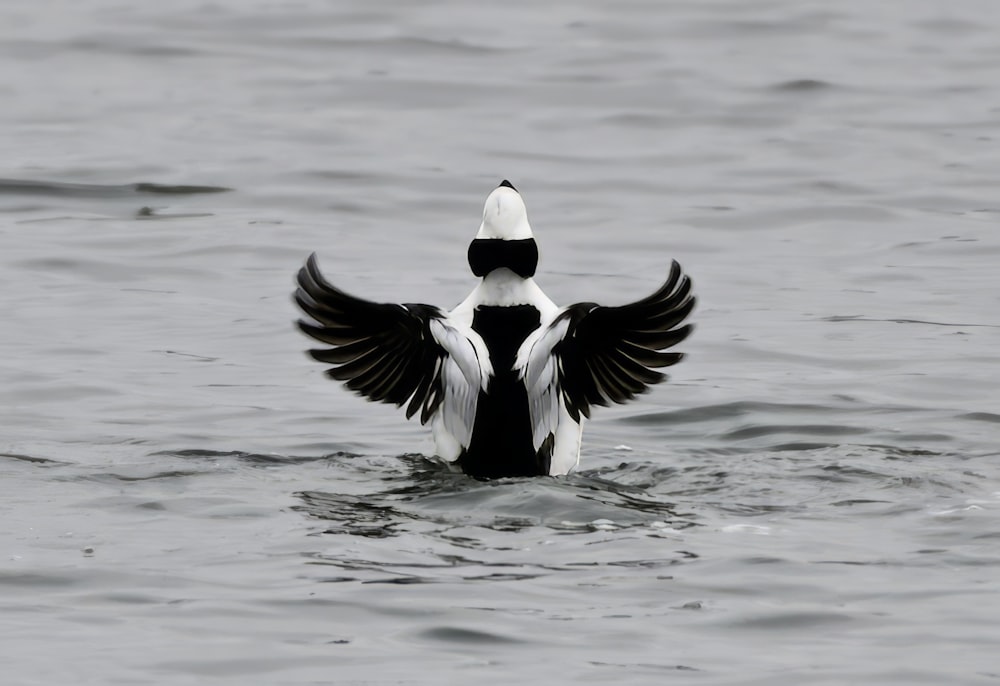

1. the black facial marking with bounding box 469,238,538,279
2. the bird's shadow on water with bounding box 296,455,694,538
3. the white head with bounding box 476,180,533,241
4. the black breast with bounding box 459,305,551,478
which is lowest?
the bird's shadow on water with bounding box 296,455,694,538

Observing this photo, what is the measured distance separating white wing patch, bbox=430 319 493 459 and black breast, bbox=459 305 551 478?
46 millimetres

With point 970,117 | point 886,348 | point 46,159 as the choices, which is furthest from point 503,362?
point 970,117

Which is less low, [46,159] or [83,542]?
[46,159]

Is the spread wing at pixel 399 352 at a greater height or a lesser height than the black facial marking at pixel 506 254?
lesser

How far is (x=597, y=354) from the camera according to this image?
8016mm

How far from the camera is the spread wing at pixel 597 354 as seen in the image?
7.70m

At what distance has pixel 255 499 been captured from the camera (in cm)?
807

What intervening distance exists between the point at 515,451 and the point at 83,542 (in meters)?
1.82

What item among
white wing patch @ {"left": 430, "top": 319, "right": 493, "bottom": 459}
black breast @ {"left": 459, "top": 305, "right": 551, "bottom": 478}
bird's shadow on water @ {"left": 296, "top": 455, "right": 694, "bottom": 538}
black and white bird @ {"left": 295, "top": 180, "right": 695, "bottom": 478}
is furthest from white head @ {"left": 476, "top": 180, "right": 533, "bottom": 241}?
bird's shadow on water @ {"left": 296, "top": 455, "right": 694, "bottom": 538}

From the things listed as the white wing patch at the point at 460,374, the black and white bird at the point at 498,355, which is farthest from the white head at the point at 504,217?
the white wing patch at the point at 460,374

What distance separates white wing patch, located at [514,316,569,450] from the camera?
7906 mm

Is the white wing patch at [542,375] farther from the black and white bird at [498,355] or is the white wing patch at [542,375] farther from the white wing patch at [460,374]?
the white wing patch at [460,374]

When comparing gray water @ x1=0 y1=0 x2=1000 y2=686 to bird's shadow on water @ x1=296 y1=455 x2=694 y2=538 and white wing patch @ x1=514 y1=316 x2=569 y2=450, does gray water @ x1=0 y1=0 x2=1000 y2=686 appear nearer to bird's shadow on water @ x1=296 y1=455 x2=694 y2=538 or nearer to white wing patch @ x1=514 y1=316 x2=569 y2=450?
bird's shadow on water @ x1=296 y1=455 x2=694 y2=538

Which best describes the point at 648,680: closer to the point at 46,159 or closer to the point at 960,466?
the point at 960,466
